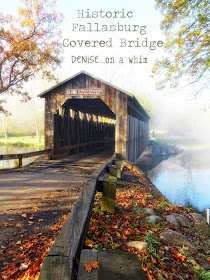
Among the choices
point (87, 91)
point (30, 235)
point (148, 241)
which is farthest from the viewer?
point (87, 91)

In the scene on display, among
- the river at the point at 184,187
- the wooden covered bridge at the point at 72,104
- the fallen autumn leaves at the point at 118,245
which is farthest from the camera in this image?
the river at the point at 184,187

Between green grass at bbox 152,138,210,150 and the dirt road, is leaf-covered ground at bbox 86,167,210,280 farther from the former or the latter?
green grass at bbox 152,138,210,150

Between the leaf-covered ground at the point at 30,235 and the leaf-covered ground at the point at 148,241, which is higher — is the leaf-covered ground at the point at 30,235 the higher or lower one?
the higher one

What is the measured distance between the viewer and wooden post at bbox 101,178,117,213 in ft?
12.8

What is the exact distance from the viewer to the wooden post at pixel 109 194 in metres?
3.89

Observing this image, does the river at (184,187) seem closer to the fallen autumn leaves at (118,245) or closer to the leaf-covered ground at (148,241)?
the leaf-covered ground at (148,241)

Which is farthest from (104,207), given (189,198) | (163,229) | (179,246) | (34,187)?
(189,198)

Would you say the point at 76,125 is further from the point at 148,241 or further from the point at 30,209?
the point at 148,241

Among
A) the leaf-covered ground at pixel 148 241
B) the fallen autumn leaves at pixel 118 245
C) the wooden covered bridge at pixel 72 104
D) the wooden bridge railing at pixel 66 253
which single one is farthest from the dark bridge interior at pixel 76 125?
the wooden bridge railing at pixel 66 253

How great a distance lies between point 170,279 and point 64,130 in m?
12.0

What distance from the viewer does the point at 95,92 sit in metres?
11.5

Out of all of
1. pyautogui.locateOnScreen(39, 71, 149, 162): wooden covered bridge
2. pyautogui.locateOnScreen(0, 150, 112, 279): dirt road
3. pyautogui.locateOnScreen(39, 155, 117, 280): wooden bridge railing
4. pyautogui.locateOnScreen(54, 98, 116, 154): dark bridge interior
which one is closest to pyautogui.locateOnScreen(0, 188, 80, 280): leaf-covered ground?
pyautogui.locateOnScreen(0, 150, 112, 279): dirt road

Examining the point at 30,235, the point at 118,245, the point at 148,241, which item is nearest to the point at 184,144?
the point at 148,241

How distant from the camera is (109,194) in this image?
3971 millimetres
